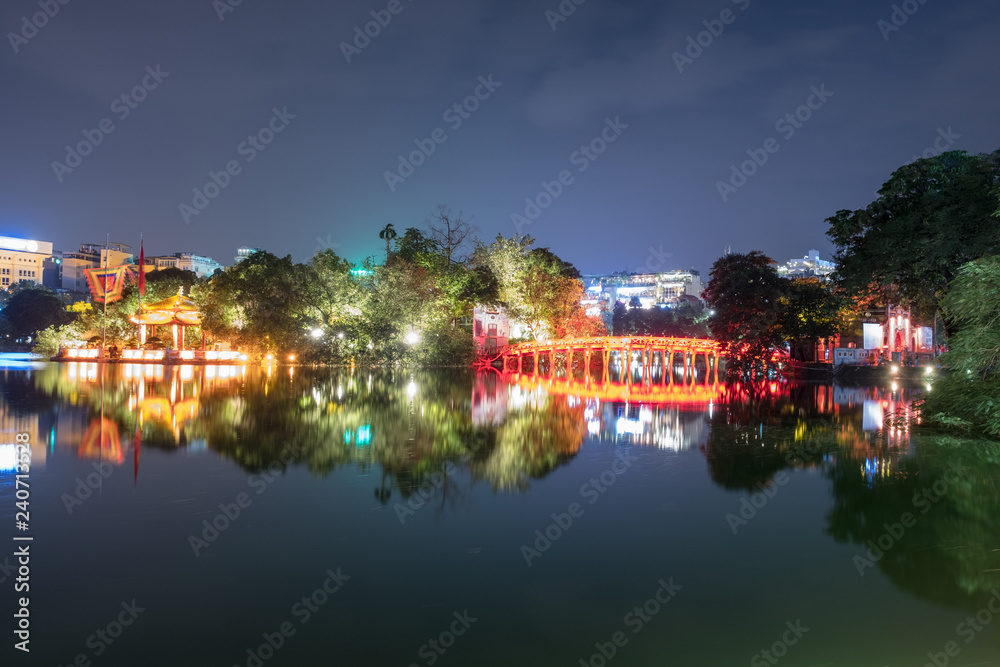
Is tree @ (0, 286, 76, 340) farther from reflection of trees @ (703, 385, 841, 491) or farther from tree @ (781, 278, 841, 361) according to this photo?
reflection of trees @ (703, 385, 841, 491)

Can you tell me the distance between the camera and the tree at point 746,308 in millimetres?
33156

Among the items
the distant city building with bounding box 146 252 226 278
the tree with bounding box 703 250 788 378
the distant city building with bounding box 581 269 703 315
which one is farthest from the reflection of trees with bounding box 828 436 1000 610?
the distant city building with bounding box 146 252 226 278

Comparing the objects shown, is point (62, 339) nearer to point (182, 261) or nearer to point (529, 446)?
point (529, 446)

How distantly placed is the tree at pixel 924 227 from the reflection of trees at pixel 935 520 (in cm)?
783

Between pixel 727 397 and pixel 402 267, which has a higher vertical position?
pixel 402 267

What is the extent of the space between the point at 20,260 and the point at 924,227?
13238cm

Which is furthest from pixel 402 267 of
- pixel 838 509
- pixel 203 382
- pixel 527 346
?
pixel 838 509

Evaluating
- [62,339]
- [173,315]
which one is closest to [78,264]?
[62,339]

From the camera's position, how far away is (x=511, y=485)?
30.1 feet

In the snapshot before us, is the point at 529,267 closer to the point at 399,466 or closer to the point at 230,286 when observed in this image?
the point at 230,286

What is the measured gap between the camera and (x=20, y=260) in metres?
112

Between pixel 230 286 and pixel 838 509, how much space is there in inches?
1541

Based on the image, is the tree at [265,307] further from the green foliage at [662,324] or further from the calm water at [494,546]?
the green foliage at [662,324]

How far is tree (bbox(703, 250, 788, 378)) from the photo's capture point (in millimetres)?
33156
